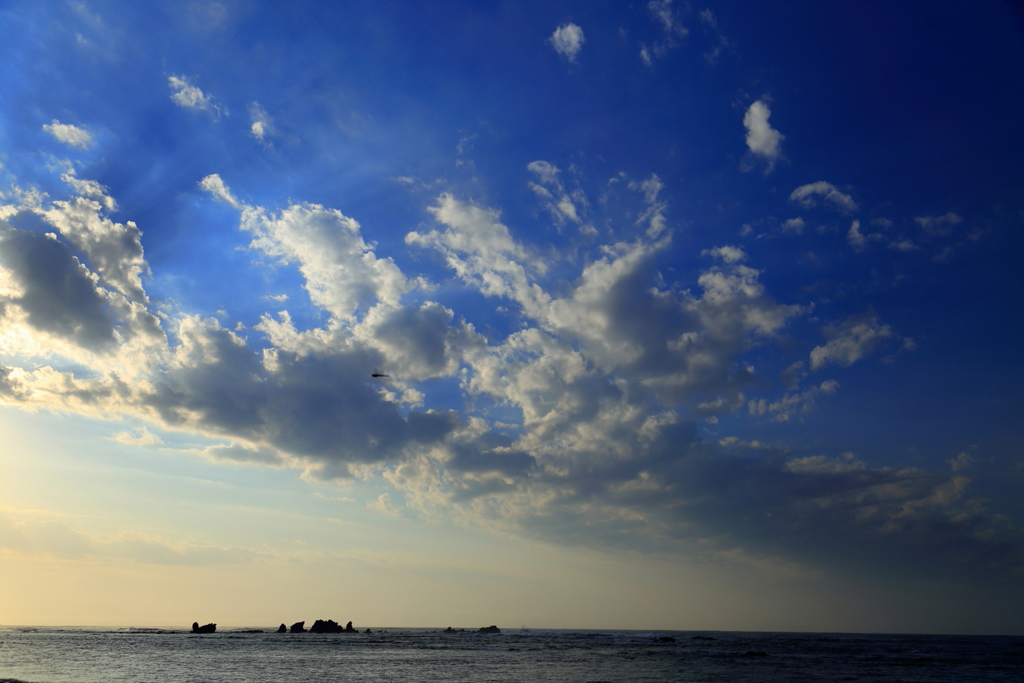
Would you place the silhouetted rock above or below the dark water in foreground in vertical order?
below

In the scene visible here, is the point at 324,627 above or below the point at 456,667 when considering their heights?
below

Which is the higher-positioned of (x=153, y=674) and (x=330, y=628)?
(x=153, y=674)

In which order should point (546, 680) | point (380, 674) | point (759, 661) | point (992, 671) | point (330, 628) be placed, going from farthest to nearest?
point (330, 628)
point (759, 661)
point (992, 671)
point (380, 674)
point (546, 680)

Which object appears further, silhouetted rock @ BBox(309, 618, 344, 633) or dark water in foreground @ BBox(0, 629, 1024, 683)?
silhouetted rock @ BBox(309, 618, 344, 633)

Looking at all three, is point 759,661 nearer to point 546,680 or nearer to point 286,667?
point 546,680

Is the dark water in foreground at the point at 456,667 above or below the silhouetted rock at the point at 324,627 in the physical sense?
above

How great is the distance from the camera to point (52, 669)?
53219 mm

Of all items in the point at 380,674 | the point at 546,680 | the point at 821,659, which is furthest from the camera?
the point at 821,659

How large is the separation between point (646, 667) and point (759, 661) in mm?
20444

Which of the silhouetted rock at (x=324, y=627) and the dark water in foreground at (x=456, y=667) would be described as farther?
the silhouetted rock at (x=324, y=627)

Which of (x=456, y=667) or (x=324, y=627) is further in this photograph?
(x=324, y=627)

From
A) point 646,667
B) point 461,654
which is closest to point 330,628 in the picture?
point 461,654

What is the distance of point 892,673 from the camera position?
2239 inches

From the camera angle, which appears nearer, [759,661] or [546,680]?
[546,680]
